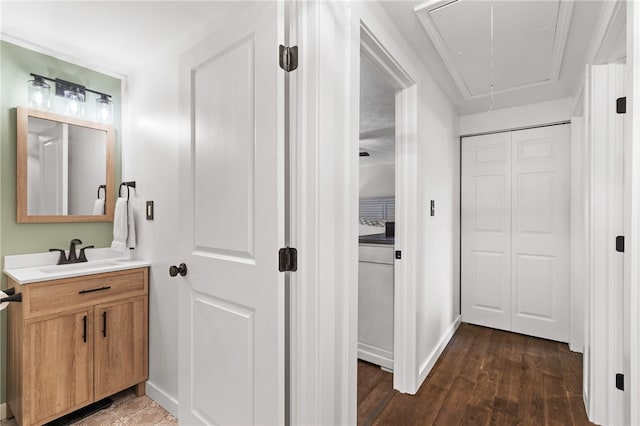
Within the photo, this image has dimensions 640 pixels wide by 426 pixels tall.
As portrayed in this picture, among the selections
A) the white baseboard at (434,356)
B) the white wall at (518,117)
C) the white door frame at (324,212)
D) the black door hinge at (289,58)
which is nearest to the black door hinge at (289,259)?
the white door frame at (324,212)

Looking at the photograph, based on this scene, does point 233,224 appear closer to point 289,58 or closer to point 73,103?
point 289,58

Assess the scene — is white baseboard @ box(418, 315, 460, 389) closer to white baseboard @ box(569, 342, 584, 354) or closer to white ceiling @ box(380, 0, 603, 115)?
white baseboard @ box(569, 342, 584, 354)

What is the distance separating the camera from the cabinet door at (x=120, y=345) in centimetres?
191

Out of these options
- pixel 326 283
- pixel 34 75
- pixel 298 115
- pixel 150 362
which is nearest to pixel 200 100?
pixel 298 115

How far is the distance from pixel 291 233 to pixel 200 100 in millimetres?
843

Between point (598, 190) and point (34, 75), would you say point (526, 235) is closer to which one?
point (598, 190)

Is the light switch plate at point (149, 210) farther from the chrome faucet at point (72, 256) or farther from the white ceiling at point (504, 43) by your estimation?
the white ceiling at point (504, 43)

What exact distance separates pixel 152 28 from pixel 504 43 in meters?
2.25

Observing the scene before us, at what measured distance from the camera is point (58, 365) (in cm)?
173

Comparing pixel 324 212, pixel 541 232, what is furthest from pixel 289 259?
pixel 541 232

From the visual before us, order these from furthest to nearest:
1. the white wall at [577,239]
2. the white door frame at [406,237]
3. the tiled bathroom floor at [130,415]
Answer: the white wall at [577,239] → the white door frame at [406,237] → the tiled bathroom floor at [130,415]

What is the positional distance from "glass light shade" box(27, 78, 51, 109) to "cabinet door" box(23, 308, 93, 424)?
1.38 metres

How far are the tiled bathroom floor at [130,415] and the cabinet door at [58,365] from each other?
157mm

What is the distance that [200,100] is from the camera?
1.47m
